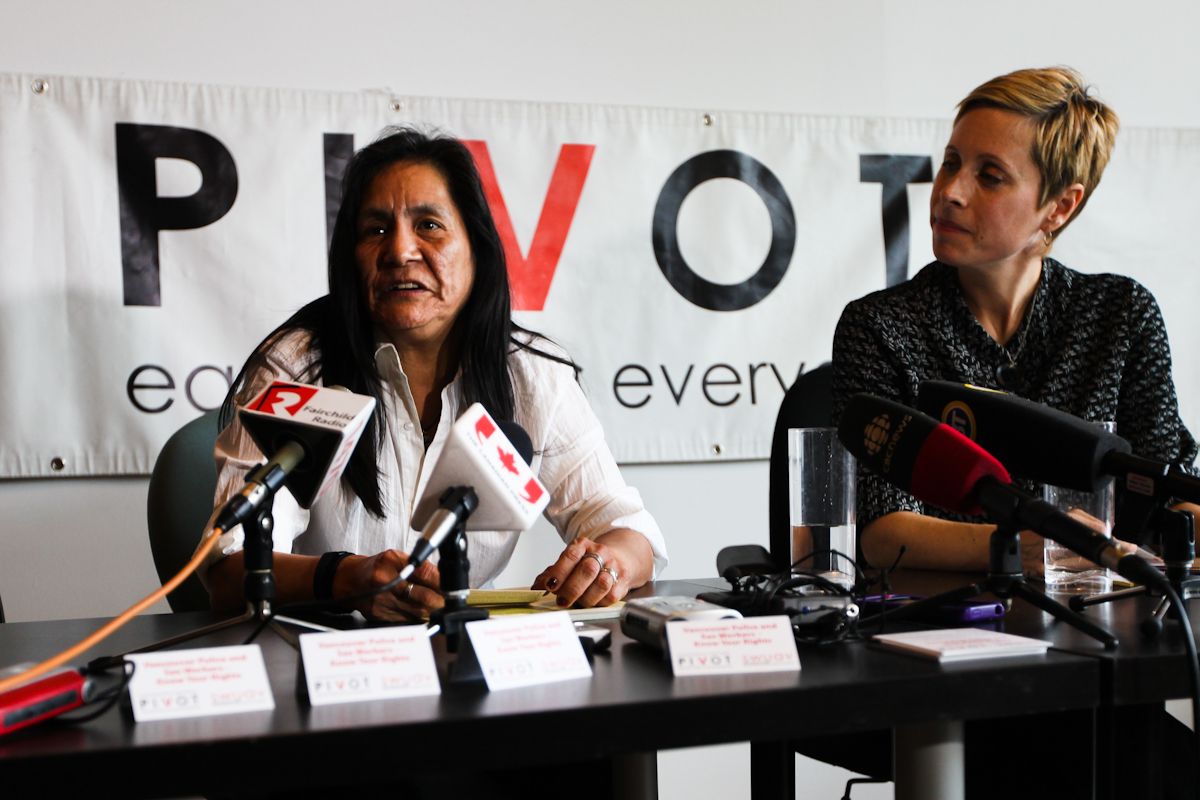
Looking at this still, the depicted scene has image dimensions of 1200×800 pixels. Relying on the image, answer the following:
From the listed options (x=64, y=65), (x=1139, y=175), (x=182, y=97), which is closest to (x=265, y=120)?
(x=182, y=97)

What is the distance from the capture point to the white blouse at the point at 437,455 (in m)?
1.48

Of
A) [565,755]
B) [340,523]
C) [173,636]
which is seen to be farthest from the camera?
[340,523]

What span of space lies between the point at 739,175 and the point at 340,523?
4.62ft

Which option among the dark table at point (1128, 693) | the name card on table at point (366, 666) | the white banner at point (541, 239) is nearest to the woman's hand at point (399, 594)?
the name card on table at point (366, 666)

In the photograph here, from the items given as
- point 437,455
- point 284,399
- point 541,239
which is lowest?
point 437,455

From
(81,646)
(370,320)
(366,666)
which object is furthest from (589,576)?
(370,320)

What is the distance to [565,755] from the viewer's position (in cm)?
63

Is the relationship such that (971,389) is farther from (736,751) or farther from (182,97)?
(182,97)

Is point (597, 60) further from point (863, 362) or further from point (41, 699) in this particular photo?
point (41, 699)

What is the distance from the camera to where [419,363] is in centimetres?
162

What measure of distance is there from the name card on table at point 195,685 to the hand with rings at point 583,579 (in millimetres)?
476

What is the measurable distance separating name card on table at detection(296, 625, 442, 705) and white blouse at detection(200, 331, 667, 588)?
0.70 metres

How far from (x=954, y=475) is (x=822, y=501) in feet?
1.07

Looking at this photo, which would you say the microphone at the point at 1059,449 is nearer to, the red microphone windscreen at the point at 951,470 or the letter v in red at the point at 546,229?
the red microphone windscreen at the point at 951,470
